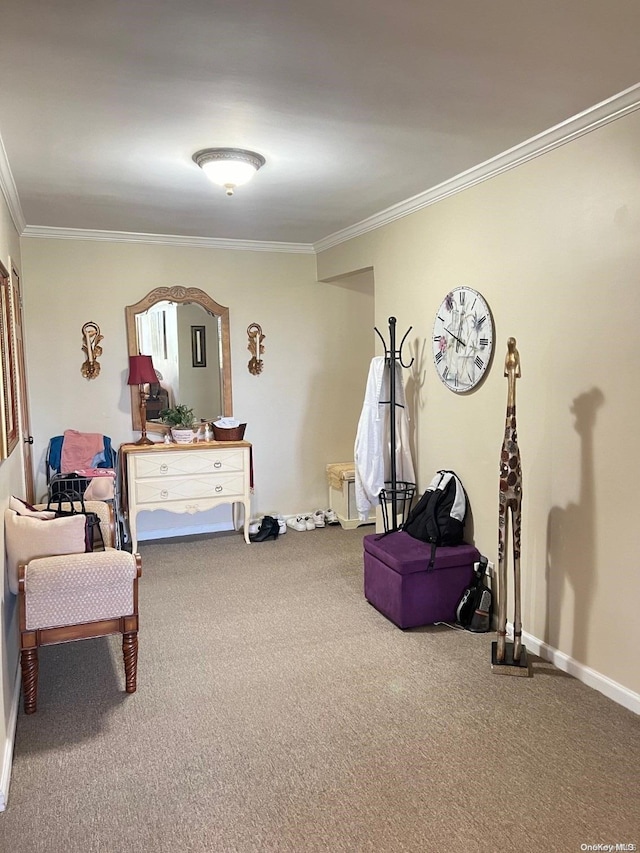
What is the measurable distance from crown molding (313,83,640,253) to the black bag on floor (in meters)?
2.67

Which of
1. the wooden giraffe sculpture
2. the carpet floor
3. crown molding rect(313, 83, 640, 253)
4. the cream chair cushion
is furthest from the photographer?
the wooden giraffe sculpture

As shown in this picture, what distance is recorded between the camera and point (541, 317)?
10.2 feet

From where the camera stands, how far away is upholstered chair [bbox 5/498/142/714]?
266cm

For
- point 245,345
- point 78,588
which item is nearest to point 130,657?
point 78,588

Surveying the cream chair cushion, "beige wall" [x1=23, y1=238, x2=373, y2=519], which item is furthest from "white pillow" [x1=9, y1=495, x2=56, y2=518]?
"beige wall" [x1=23, y1=238, x2=373, y2=519]

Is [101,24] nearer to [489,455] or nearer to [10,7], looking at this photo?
[10,7]

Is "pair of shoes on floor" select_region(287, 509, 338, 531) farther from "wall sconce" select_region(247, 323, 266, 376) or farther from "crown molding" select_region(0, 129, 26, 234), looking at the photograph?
"crown molding" select_region(0, 129, 26, 234)

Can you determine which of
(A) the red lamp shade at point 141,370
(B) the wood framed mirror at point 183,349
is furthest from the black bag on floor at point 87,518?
Result: (B) the wood framed mirror at point 183,349

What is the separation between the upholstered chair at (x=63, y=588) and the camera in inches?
105

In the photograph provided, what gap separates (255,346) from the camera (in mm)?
5582

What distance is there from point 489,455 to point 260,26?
2.43 meters

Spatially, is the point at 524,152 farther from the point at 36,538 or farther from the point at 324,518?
the point at 324,518

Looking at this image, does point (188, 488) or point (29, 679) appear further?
point (188, 488)

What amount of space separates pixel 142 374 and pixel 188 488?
0.96 metres
